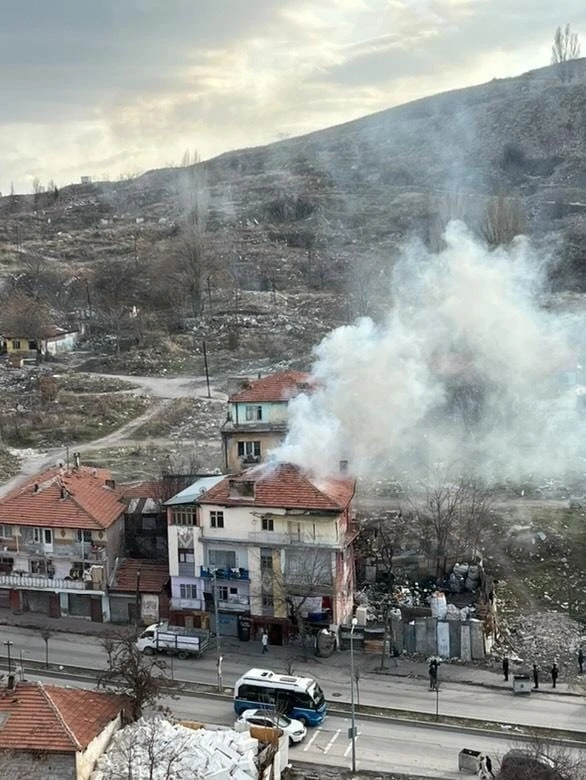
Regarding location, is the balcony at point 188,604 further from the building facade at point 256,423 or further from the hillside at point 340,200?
the hillside at point 340,200

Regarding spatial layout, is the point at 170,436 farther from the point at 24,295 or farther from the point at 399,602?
the point at 24,295

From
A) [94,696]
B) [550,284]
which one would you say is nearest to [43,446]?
[94,696]

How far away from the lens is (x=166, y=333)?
283 ft

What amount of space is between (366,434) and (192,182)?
138m

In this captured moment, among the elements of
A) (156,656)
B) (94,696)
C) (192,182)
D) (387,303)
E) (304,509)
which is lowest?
(156,656)

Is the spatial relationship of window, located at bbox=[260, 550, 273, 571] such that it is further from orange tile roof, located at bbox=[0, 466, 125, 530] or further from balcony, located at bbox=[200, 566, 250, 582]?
orange tile roof, located at bbox=[0, 466, 125, 530]

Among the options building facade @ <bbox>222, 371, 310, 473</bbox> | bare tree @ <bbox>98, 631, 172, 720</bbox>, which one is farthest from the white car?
building facade @ <bbox>222, 371, 310, 473</bbox>

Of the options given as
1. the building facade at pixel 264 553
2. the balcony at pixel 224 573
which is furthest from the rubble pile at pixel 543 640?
the balcony at pixel 224 573

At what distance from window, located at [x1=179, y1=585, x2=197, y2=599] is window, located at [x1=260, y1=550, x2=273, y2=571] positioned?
2.71 meters

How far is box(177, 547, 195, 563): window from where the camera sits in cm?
3190

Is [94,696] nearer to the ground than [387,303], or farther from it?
nearer to the ground

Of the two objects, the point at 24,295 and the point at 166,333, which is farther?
the point at 24,295

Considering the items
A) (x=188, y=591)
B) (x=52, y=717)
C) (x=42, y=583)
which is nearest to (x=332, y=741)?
(x=52, y=717)

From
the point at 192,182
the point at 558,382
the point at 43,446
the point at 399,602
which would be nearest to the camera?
the point at 399,602
